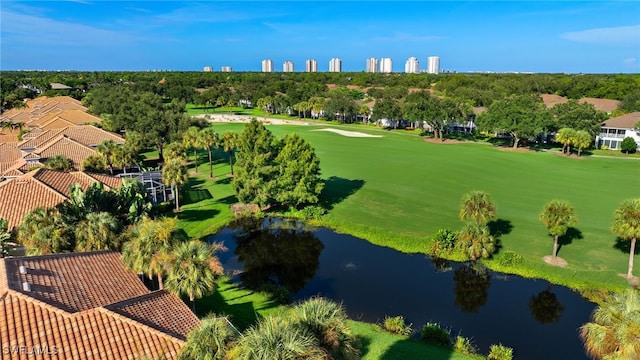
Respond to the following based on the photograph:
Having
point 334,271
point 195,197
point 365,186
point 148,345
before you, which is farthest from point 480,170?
point 148,345

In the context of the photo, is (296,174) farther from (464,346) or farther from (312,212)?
(464,346)

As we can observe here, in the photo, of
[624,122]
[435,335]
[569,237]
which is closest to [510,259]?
[569,237]

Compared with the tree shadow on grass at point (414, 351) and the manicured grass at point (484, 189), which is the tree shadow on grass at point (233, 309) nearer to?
the tree shadow on grass at point (414, 351)

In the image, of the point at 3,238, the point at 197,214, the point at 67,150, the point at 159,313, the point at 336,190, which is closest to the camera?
the point at 159,313

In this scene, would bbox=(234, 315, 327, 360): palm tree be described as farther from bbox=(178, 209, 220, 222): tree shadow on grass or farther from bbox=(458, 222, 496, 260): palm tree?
bbox=(178, 209, 220, 222): tree shadow on grass

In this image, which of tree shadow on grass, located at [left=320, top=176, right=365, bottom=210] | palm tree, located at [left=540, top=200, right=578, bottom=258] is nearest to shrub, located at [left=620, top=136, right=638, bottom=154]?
tree shadow on grass, located at [left=320, top=176, right=365, bottom=210]

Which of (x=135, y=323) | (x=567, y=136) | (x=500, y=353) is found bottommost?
(x=500, y=353)
